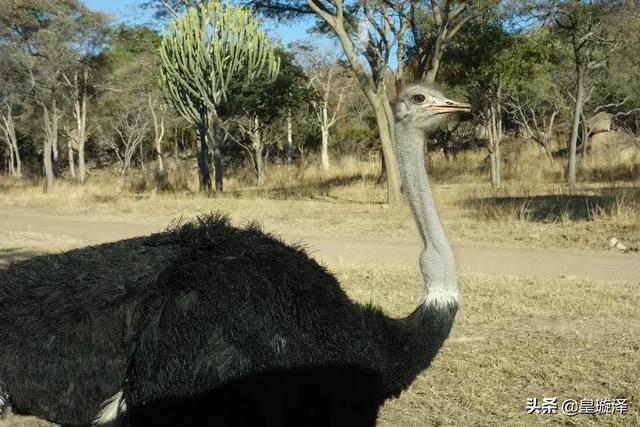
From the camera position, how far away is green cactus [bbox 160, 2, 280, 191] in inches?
794

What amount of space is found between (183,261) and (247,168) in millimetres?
31614

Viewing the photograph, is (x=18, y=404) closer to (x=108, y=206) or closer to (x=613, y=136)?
(x=108, y=206)

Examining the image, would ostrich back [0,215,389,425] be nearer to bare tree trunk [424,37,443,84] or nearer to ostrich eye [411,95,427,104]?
ostrich eye [411,95,427,104]

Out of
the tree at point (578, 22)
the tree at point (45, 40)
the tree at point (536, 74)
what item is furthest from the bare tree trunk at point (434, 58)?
the tree at point (45, 40)

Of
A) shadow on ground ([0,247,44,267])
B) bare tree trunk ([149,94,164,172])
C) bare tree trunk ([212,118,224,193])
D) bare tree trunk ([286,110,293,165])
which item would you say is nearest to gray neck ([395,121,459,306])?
shadow on ground ([0,247,44,267])

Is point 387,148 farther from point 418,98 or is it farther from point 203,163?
point 418,98

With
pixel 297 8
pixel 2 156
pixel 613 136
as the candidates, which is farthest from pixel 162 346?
pixel 2 156

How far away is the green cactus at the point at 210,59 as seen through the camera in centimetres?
2017

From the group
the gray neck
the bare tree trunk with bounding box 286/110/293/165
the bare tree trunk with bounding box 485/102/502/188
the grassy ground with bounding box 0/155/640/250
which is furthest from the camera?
the bare tree trunk with bounding box 286/110/293/165

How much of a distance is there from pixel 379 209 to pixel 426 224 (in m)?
11.4

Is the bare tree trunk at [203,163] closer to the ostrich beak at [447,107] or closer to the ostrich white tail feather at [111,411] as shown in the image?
the ostrich beak at [447,107]

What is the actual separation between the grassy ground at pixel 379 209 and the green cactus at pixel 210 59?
96.9 inches

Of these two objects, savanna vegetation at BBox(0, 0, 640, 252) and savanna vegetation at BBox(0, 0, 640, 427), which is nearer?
savanna vegetation at BBox(0, 0, 640, 427)
